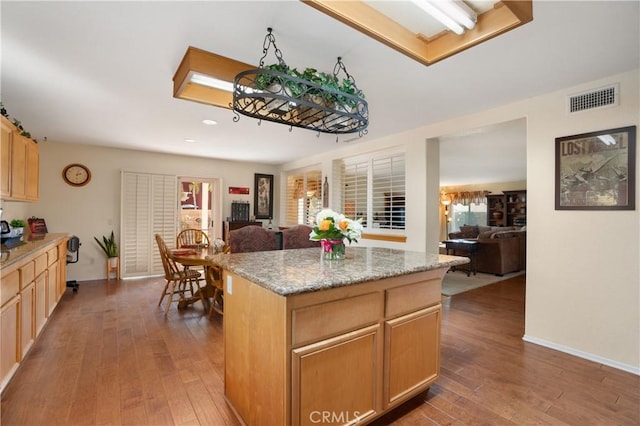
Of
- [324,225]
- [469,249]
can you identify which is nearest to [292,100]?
[324,225]

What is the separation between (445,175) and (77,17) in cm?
863

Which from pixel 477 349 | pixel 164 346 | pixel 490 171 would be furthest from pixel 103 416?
pixel 490 171

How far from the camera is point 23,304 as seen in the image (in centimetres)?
245

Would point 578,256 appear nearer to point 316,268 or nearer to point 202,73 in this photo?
point 316,268

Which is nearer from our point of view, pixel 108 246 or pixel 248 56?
pixel 248 56

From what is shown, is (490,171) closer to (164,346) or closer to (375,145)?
(375,145)

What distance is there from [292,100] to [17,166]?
3.38m

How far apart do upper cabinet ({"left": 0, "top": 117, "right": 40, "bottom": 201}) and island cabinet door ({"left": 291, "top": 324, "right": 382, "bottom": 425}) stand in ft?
10.8

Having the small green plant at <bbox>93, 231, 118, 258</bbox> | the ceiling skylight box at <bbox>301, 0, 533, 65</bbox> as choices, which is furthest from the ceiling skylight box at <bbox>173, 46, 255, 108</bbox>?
the small green plant at <bbox>93, 231, 118, 258</bbox>

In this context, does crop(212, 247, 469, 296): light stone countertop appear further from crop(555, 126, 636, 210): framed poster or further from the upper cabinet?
the upper cabinet

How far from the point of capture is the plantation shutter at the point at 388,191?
14.5 ft

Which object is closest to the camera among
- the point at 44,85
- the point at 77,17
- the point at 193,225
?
the point at 77,17

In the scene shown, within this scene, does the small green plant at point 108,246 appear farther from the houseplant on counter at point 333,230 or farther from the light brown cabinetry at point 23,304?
the houseplant on counter at point 333,230

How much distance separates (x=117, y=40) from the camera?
2047 millimetres
